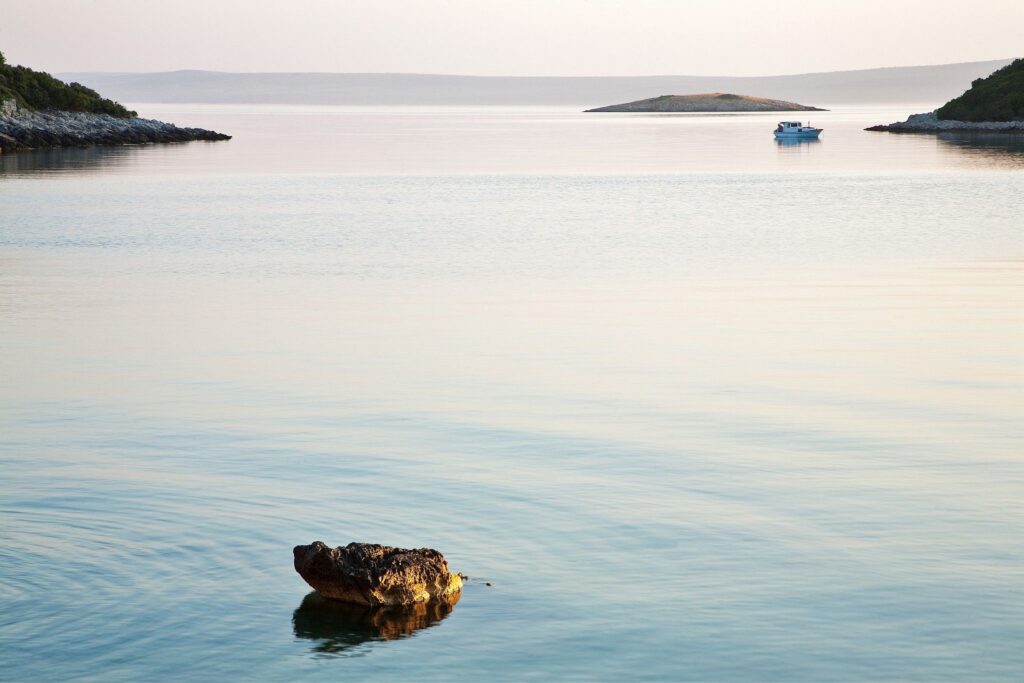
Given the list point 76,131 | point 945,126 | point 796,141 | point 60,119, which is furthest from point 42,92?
point 945,126

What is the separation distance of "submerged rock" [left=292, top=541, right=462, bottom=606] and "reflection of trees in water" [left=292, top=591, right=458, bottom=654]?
61mm

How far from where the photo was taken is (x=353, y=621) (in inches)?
437

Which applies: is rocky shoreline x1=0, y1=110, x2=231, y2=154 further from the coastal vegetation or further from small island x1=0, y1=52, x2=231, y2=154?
the coastal vegetation

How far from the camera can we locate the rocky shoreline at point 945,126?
14075cm

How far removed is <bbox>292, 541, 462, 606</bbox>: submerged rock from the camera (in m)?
11.1

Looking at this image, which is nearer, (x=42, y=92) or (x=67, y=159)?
(x=67, y=159)

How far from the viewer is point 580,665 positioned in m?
10.2

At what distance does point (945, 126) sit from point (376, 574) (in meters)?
149

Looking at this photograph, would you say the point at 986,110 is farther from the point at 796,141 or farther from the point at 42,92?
Answer: the point at 42,92

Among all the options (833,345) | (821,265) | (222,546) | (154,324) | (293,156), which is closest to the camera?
(222,546)

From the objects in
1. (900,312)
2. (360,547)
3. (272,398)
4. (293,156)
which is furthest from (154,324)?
(293,156)

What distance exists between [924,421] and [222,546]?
340 inches

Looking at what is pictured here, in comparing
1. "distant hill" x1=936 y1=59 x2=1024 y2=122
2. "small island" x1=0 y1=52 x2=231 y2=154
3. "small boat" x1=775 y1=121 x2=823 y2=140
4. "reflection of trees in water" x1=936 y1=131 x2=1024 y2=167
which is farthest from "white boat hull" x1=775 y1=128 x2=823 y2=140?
"small island" x1=0 y1=52 x2=231 y2=154

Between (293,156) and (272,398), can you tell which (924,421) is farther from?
(293,156)
